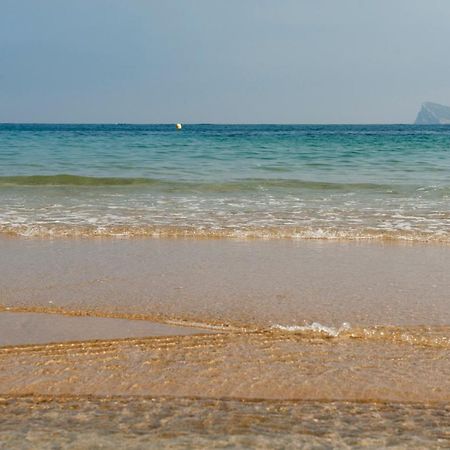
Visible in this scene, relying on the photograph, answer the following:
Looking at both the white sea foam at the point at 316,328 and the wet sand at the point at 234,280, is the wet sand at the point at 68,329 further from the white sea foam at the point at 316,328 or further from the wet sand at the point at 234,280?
the white sea foam at the point at 316,328

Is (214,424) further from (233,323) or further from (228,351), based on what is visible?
(233,323)

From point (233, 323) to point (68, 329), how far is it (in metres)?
1.23

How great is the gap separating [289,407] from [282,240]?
5.48 meters

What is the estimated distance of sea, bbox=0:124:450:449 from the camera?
284 centimetres

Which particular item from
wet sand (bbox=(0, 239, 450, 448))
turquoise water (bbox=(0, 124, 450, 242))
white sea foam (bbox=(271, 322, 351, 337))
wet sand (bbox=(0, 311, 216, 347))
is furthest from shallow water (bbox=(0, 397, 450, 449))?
turquoise water (bbox=(0, 124, 450, 242))

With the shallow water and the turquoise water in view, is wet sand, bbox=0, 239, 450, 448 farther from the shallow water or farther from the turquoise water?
the turquoise water

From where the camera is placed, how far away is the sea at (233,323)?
9.32 feet

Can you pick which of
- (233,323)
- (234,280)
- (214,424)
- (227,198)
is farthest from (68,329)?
(227,198)

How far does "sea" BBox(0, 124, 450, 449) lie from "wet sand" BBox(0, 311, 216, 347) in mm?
75

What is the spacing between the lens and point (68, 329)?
466 cm

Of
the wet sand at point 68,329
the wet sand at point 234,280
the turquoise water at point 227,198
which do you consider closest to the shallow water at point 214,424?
the wet sand at point 68,329

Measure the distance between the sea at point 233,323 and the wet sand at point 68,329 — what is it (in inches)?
3.0

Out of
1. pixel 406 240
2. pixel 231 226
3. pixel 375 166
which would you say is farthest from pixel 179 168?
pixel 406 240

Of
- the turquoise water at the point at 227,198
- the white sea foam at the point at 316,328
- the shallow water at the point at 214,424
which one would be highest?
the shallow water at the point at 214,424
